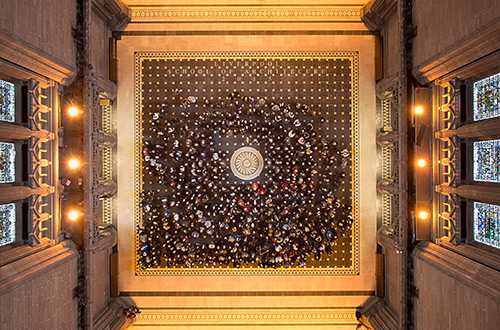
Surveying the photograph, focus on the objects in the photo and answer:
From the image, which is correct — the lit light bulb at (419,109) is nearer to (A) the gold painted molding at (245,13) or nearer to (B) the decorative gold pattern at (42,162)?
(A) the gold painted molding at (245,13)

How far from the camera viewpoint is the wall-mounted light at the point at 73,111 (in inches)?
486

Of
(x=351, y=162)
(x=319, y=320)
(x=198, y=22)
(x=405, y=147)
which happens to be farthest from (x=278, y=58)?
(x=319, y=320)

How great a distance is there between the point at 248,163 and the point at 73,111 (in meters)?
5.75

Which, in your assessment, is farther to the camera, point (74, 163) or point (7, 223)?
point (74, 163)

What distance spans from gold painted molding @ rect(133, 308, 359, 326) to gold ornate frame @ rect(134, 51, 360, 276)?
4.07 feet

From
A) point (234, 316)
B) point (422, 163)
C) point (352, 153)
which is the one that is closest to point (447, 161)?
point (422, 163)

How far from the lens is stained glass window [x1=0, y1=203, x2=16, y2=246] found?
9977mm

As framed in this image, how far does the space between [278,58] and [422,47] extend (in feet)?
16.7

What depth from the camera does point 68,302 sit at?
458 inches

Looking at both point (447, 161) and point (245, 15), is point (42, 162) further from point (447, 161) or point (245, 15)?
point (447, 161)

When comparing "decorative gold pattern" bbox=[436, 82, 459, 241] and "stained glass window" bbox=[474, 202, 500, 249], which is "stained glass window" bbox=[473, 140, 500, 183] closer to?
"decorative gold pattern" bbox=[436, 82, 459, 241]

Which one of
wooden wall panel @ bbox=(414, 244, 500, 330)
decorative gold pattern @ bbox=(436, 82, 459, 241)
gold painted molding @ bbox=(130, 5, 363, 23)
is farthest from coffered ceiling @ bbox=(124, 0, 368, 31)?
wooden wall panel @ bbox=(414, 244, 500, 330)

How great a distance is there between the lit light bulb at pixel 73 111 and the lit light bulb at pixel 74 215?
264 centimetres

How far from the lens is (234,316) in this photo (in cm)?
1530
